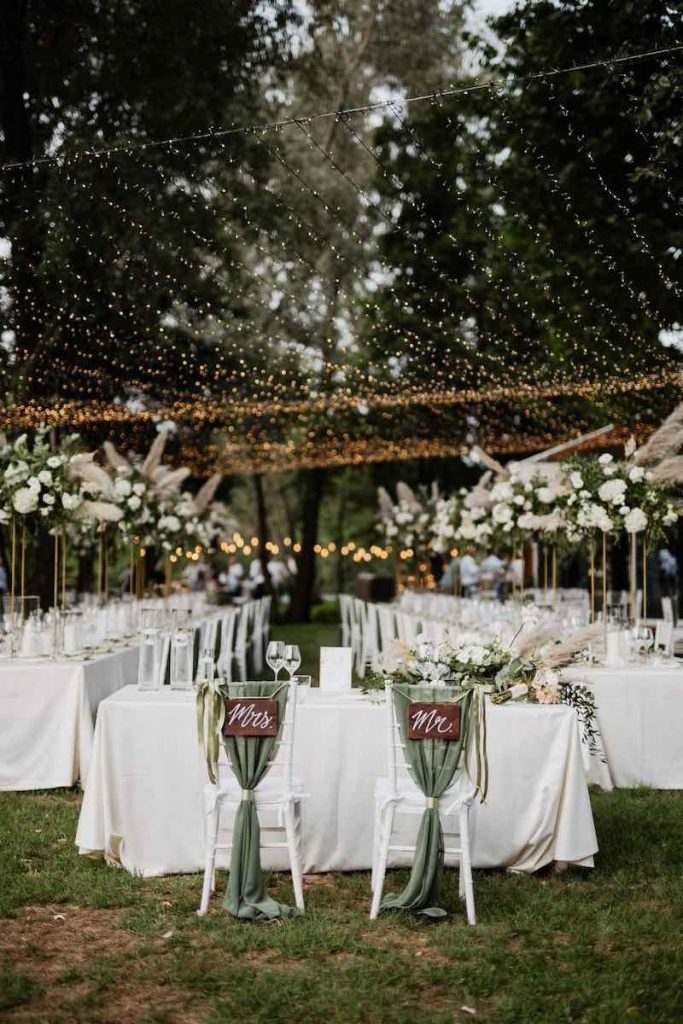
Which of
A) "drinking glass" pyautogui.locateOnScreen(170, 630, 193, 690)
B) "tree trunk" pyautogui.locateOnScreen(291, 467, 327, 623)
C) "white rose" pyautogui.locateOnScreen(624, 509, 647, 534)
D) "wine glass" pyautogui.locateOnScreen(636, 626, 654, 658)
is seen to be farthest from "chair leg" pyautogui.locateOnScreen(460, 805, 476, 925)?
"tree trunk" pyautogui.locateOnScreen(291, 467, 327, 623)

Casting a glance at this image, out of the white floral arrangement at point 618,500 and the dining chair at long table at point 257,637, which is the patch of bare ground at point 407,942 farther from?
the dining chair at long table at point 257,637

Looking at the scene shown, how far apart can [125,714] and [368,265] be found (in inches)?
666

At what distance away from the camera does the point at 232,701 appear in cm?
460

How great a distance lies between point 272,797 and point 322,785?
661 millimetres

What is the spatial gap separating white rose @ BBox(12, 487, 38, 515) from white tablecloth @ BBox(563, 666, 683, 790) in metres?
4.09

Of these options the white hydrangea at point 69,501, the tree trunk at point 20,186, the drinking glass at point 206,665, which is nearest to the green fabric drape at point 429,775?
the drinking glass at point 206,665

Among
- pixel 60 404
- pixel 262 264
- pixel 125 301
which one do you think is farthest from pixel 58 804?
pixel 262 264

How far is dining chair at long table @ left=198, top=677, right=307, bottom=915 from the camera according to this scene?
464cm

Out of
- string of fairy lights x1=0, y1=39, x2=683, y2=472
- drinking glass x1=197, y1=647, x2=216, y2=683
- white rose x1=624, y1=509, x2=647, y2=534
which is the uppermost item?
string of fairy lights x1=0, y1=39, x2=683, y2=472

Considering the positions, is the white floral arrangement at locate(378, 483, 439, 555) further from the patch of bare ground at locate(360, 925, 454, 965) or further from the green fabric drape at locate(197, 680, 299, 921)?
the patch of bare ground at locate(360, 925, 454, 965)

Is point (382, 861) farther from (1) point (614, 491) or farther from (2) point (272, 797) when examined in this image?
(1) point (614, 491)

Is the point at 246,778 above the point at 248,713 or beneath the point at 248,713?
beneath

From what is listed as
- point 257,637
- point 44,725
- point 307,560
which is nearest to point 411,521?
point 257,637

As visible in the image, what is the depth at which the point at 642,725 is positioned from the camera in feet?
23.5
